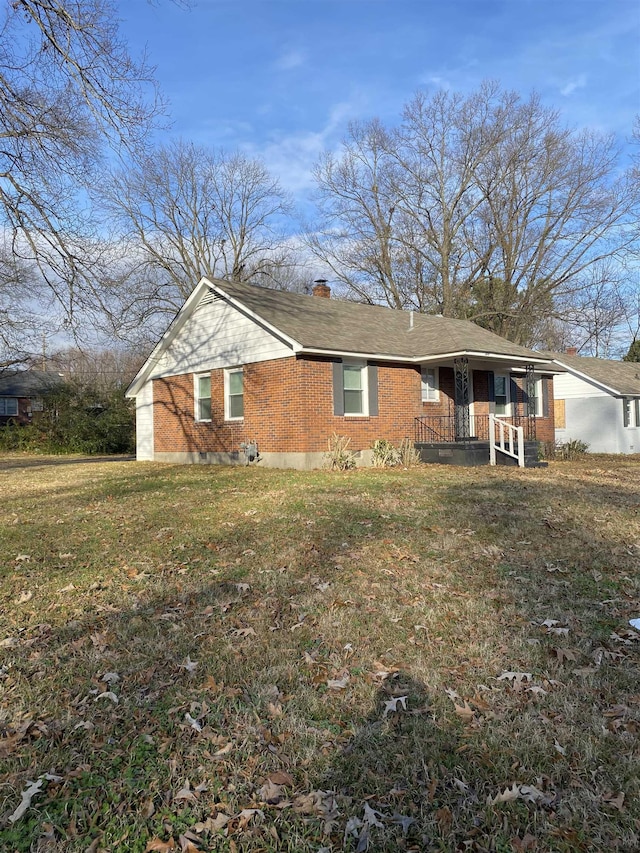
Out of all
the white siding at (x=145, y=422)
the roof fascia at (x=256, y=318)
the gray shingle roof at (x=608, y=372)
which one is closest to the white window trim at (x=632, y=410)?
the gray shingle roof at (x=608, y=372)

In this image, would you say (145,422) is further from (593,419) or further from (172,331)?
(593,419)

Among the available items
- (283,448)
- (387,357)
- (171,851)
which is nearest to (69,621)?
(171,851)

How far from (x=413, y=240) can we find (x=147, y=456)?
763 inches

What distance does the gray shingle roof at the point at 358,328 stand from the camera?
1531cm

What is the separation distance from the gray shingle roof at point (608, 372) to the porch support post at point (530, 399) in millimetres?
3513

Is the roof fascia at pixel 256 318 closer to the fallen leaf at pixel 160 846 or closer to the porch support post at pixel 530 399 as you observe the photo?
the porch support post at pixel 530 399

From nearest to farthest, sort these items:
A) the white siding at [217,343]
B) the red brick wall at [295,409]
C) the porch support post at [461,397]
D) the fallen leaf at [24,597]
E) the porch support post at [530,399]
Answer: the fallen leaf at [24,597]
the red brick wall at [295,409]
the white siding at [217,343]
the porch support post at [461,397]
the porch support post at [530,399]

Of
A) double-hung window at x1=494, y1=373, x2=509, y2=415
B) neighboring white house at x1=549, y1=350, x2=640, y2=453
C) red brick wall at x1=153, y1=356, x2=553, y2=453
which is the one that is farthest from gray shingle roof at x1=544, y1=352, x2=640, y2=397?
red brick wall at x1=153, y1=356, x2=553, y2=453

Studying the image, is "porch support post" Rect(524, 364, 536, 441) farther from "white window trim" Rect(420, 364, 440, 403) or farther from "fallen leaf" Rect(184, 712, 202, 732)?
"fallen leaf" Rect(184, 712, 202, 732)

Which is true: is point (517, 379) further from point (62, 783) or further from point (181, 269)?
point (181, 269)

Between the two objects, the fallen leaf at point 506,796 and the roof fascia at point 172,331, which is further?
the roof fascia at point 172,331

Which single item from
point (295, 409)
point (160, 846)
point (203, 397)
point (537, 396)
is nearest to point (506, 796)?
point (160, 846)

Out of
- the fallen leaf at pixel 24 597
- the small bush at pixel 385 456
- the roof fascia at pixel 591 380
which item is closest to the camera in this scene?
the fallen leaf at pixel 24 597

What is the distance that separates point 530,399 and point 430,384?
4.43m
